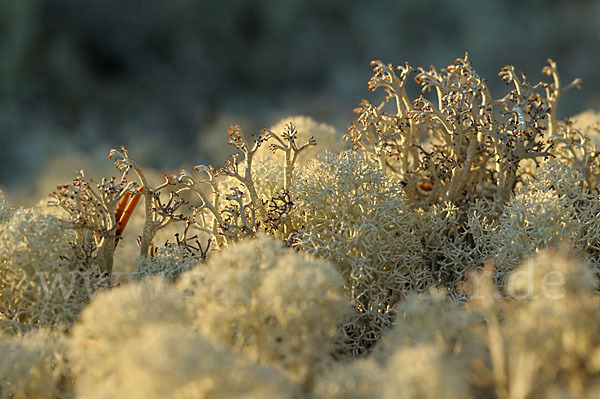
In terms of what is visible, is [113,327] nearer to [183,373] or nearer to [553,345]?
[183,373]

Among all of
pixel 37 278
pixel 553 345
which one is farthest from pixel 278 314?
pixel 37 278

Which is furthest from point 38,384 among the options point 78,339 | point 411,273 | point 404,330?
point 411,273

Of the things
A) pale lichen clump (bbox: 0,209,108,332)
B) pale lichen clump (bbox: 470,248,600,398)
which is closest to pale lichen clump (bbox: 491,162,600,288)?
pale lichen clump (bbox: 470,248,600,398)

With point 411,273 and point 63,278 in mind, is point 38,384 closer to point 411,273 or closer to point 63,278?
point 63,278

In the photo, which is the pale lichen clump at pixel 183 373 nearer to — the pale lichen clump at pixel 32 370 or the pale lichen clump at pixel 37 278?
the pale lichen clump at pixel 32 370

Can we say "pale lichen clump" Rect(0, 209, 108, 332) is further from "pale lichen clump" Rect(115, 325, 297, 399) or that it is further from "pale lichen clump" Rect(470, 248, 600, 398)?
"pale lichen clump" Rect(470, 248, 600, 398)

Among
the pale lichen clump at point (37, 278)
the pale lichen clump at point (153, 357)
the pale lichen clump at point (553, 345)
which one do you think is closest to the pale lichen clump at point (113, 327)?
the pale lichen clump at point (153, 357)
